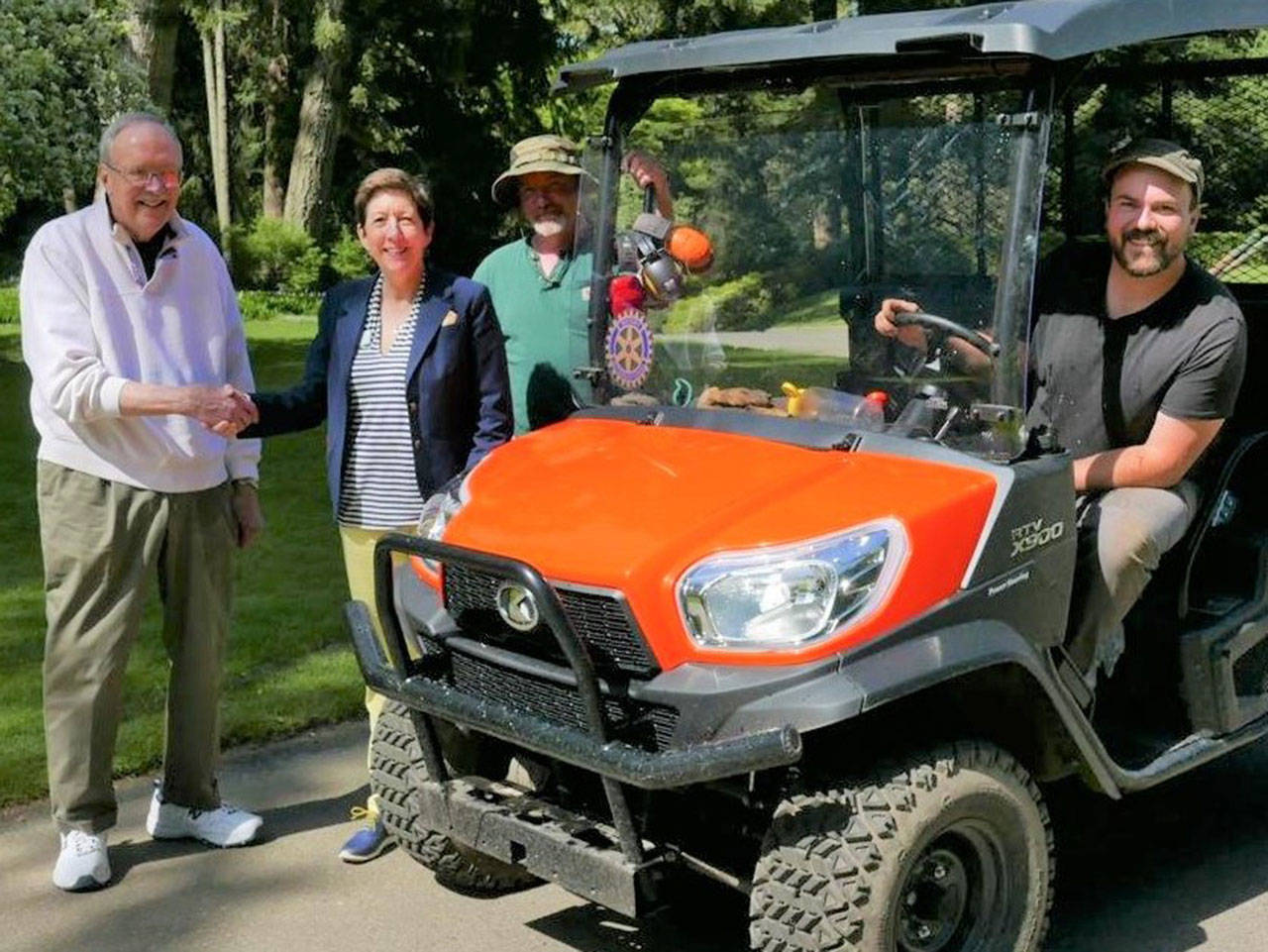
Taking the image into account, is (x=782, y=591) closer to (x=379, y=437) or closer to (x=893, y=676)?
(x=893, y=676)

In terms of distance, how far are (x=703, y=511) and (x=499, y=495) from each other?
1.79ft

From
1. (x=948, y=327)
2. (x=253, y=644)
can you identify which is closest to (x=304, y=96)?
(x=253, y=644)

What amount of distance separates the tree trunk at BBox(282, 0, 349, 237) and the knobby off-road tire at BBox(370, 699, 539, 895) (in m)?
21.3

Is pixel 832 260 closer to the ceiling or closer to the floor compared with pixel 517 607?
closer to the ceiling

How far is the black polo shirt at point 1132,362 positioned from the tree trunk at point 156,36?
18.4 m

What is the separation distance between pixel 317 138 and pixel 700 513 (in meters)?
24.8

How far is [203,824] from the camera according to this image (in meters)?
4.65

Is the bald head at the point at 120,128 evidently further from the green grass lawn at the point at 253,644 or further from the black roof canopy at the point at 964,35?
the green grass lawn at the point at 253,644

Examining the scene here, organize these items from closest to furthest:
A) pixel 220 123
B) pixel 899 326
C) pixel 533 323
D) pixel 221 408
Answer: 1. pixel 899 326
2. pixel 221 408
3. pixel 533 323
4. pixel 220 123

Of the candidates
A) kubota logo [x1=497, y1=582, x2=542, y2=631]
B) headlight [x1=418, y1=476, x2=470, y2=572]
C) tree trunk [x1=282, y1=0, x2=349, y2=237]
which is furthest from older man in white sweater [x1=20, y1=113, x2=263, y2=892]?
tree trunk [x1=282, y1=0, x2=349, y2=237]

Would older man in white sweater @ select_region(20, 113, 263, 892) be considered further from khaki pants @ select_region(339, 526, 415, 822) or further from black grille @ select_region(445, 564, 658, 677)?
black grille @ select_region(445, 564, 658, 677)

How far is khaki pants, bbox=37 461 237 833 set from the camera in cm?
430

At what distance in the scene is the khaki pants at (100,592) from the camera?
14.1 feet

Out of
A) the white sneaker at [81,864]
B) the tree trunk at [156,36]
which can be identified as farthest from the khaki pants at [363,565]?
the tree trunk at [156,36]
